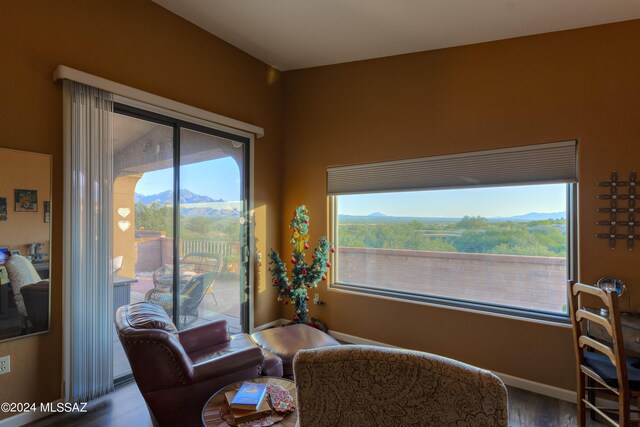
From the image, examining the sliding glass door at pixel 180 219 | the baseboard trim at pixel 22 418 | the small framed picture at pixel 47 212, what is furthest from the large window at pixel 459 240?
the baseboard trim at pixel 22 418

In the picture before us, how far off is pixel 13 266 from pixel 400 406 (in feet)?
8.93

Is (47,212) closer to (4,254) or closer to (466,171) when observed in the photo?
(4,254)

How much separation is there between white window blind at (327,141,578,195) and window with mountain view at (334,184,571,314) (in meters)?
0.14

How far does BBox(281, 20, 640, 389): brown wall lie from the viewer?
2609 millimetres

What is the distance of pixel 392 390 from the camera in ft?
3.49

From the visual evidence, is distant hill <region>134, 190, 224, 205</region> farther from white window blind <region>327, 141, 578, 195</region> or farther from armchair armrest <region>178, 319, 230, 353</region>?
white window blind <region>327, 141, 578, 195</region>

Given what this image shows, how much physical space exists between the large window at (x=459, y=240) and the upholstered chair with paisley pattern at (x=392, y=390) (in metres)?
2.49

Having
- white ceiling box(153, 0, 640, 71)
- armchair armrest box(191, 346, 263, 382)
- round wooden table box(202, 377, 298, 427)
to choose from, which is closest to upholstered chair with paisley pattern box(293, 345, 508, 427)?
round wooden table box(202, 377, 298, 427)

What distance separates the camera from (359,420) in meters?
1.12

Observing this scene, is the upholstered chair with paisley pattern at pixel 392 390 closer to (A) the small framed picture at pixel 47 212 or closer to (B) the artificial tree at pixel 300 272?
(A) the small framed picture at pixel 47 212

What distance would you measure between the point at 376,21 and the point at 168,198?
104 inches

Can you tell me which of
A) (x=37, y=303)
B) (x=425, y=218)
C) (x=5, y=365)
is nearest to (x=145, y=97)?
(x=37, y=303)

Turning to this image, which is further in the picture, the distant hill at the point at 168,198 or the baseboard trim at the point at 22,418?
the distant hill at the point at 168,198

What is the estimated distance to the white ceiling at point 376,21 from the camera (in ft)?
8.46
